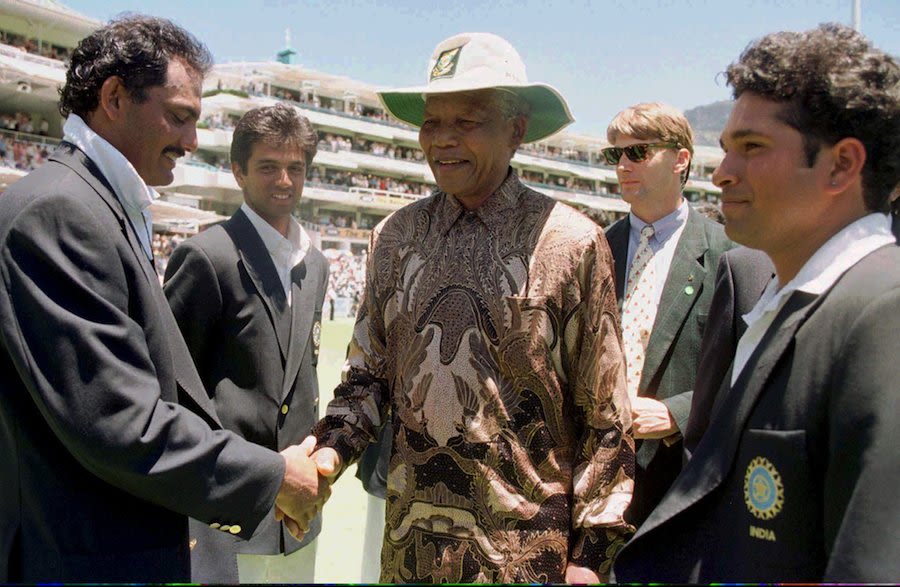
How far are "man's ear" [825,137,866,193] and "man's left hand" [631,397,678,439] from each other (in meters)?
1.34

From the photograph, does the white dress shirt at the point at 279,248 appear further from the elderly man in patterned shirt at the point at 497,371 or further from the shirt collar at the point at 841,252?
the shirt collar at the point at 841,252

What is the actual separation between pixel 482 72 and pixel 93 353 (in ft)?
4.37

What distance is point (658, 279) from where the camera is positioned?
3.29 metres

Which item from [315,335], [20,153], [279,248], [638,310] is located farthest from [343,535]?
[20,153]

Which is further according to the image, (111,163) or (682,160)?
(682,160)

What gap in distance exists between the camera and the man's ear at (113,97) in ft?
7.56

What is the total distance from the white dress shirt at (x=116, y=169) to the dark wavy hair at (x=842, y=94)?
5.42 ft

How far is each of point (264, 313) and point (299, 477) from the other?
1.03 m

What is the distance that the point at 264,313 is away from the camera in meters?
3.35

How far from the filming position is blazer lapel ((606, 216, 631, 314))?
339 cm

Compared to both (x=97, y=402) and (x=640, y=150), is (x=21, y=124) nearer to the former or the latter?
(x=640, y=150)

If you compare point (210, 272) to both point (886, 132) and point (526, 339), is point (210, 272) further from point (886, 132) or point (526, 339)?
point (886, 132)

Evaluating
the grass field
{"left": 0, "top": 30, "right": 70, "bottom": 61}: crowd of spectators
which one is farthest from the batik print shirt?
{"left": 0, "top": 30, "right": 70, "bottom": 61}: crowd of spectators

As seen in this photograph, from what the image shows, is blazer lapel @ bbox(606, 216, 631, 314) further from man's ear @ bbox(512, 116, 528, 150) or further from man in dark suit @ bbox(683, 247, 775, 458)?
man's ear @ bbox(512, 116, 528, 150)
